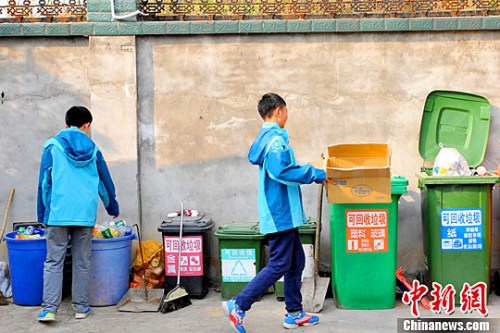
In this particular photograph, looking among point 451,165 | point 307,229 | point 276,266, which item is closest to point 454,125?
point 451,165

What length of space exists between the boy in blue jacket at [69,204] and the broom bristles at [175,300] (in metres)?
0.75

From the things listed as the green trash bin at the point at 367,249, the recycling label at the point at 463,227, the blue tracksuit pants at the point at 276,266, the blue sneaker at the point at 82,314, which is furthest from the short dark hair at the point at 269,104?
the blue sneaker at the point at 82,314

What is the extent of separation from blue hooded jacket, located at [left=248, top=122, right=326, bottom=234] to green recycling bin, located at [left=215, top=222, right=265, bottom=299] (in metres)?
1.14

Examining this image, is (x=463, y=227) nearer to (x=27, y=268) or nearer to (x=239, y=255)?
(x=239, y=255)

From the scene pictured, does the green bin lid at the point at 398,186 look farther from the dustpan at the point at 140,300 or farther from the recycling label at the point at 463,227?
the dustpan at the point at 140,300

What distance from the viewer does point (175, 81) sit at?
7.94m

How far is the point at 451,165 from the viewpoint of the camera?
23.5 feet

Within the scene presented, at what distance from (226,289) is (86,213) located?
162 cm

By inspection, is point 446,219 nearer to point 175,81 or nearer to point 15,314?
point 175,81

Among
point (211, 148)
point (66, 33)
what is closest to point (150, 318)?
point (211, 148)

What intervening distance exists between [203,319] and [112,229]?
1374mm

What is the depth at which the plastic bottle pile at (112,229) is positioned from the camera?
7391mm

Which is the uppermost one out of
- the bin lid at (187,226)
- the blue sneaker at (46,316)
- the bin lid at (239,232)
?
the bin lid at (187,226)

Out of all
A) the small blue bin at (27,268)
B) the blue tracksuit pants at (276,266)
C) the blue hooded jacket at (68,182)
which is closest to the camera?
the blue tracksuit pants at (276,266)
